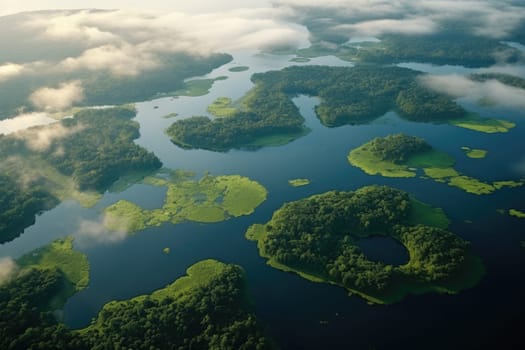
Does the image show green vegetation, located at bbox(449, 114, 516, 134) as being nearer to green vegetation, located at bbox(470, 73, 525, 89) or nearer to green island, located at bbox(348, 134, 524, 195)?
green island, located at bbox(348, 134, 524, 195)

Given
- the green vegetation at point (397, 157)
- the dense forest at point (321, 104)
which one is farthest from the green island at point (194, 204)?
the green vegetation at point (397, 157)

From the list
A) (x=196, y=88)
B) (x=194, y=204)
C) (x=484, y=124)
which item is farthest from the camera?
(x=196, y=88)

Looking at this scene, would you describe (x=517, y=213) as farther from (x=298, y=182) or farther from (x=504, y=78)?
(x=504, y=78)

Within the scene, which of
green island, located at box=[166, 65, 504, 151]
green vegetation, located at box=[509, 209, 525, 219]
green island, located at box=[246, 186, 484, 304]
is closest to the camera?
green island, located at box=[246, 186, 484, 304]

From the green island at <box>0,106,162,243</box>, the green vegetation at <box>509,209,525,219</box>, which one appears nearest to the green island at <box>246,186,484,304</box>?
the green vegetation at <box>509,209,525,219</box>

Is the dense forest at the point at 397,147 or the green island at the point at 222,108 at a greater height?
the dense forest at the point at 397,147

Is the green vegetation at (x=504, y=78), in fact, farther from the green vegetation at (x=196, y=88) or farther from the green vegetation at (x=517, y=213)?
the green vegetation at (x=196, y=88)

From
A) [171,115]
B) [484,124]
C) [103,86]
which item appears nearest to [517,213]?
[484,124]
